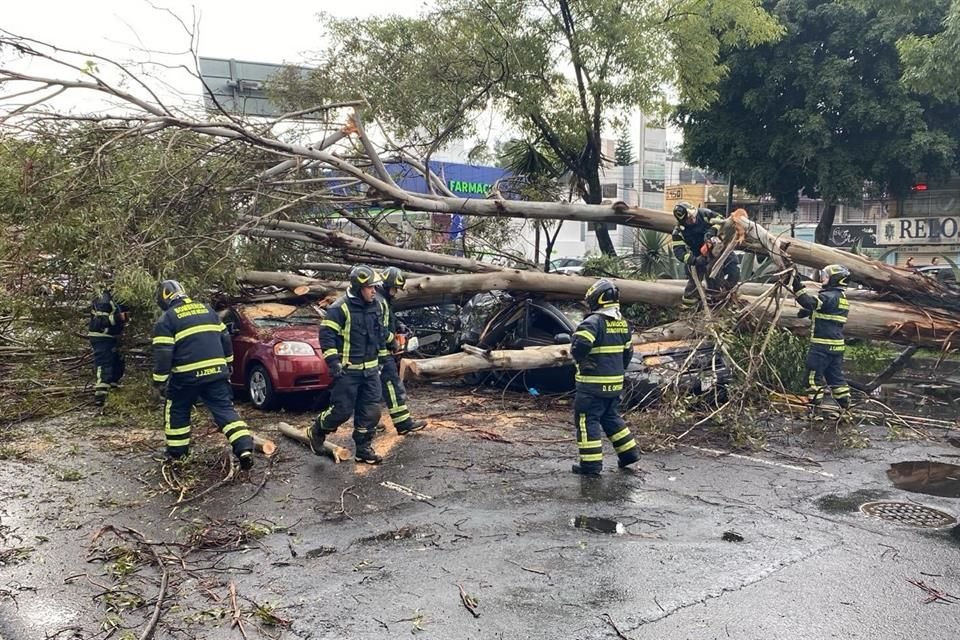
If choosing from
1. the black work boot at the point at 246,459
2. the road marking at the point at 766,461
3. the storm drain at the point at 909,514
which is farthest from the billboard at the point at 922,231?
the black work boot at the point at 246,459

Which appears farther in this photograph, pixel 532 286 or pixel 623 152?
pixel 623 152

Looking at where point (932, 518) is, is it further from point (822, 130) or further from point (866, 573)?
point (822, 130)

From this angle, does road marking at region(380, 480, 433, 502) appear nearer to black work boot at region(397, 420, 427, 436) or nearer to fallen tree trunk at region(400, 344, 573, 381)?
Answer: black work boot at region(397, 420, 427, 436)

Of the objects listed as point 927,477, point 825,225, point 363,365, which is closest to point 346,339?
point 363,365

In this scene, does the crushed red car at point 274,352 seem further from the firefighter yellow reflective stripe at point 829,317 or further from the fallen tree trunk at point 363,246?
the firefighter yellow reflective stripe at point 829,317

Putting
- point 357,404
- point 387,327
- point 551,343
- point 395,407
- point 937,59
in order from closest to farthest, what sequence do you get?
point 357,404 → point 387,327 → point 395,407 → point 551,343 → point 937,59

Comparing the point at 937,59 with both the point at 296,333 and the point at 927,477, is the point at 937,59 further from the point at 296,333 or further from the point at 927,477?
the point at 296,333

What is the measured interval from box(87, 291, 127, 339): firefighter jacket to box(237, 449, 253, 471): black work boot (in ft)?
11.0

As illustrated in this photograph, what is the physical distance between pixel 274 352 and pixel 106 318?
1.96 m

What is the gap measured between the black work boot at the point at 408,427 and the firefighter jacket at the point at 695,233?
12.0 ft

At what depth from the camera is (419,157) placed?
1161 cm

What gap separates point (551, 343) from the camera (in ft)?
31.3

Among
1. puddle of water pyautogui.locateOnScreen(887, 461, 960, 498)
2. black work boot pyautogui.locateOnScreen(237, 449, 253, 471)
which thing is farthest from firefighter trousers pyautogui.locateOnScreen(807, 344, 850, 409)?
black work boot pyautogui.locateOnScreen(237, 449, 253, 471)

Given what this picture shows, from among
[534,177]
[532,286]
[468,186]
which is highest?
[468,186]
